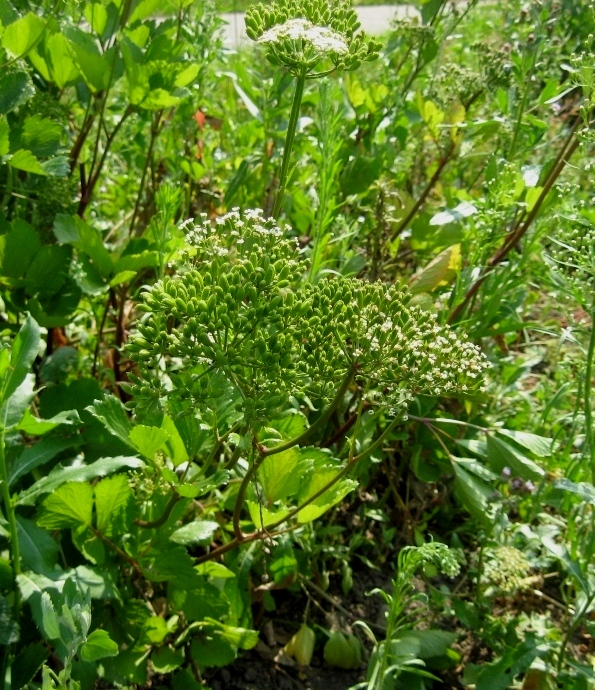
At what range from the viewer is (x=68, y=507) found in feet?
4.86

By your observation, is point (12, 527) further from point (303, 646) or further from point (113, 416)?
point (303, 646)

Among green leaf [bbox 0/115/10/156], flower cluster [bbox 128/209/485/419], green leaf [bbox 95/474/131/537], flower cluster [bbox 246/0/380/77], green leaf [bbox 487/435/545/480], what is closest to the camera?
flower cluster [bbox 128/209/485/419]

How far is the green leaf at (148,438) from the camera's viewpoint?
4.37 feet

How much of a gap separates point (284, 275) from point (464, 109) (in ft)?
5.00

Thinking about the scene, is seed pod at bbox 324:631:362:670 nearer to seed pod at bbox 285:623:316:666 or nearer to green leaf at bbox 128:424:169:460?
seed pod at bbox 285:623:316:666

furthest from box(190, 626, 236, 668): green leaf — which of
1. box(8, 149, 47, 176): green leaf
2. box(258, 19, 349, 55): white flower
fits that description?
box(258, 19, 349, 55): white flower

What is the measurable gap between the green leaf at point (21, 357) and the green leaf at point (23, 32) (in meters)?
0.71

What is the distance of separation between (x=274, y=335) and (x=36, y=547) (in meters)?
0.64

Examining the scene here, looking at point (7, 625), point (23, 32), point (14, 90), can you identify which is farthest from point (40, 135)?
point (7, 625)

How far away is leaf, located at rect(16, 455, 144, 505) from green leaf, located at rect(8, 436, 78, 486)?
57 millimetres

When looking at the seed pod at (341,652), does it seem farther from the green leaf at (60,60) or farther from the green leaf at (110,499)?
the green leaf at (60,60)

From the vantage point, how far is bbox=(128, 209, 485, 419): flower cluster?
1.17 m

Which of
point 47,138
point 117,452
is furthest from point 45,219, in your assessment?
point 117,452

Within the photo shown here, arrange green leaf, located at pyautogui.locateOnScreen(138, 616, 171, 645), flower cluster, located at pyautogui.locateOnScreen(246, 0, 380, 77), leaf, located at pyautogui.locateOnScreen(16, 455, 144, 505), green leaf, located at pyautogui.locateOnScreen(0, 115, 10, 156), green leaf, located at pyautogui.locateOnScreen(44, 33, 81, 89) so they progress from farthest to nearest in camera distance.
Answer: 1. green leaf, located at pyautogui.locateOnScreen(44, 33, 81, 89)
2. green leaf, located at pyautogui.locateOnScreen(0, 115, 10, 156)
3. green leaf, located at pyautogui.locateOnScreen(138, 616, 171, 645)
4. leaf, located at pyautogui.locateOnScreen(16, 455, 144, 505)
5. flower cluster, located at pyautogui.locateOnScreen(246, 0, 380, 77)
